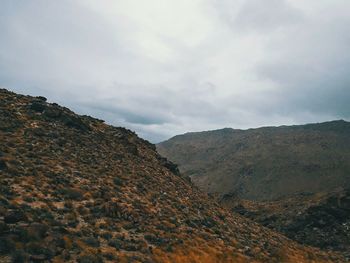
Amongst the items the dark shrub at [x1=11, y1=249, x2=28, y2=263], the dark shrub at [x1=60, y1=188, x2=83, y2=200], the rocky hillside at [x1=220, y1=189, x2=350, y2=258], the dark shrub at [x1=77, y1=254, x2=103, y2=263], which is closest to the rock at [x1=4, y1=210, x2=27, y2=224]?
the dark shrub at [x1=11, y1=249, x2=28, y2=263]

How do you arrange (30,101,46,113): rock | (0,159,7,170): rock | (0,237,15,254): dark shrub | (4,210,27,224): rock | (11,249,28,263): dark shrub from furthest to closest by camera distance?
1. (30,101,46,113): rock
2. (0,159,7,170): rock
3. (4,210,27,224): rock
4. (0,237,15,254): dark shrub
5. (11,249,28,263): dark shrub

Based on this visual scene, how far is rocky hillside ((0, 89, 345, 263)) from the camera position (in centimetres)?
2809

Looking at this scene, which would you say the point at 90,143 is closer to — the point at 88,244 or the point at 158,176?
the point at 158,176

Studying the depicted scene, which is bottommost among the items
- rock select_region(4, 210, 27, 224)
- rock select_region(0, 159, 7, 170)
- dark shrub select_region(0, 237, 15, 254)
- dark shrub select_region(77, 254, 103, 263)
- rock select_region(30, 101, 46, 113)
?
dark shrub select_region(77, 254, 103, 263)

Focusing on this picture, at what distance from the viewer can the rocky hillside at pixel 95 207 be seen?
Answer: 2809 cm

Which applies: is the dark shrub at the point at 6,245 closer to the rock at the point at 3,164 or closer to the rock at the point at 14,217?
the rock at the point at 14,217

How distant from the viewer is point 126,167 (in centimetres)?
5153

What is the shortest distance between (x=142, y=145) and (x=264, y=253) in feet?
108

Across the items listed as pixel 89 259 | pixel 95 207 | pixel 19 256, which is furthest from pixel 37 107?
pixel 19 256

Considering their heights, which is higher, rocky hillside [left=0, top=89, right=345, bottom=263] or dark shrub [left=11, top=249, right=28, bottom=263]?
rocky hillside [left=0, top=89, right=345, bottom=263]

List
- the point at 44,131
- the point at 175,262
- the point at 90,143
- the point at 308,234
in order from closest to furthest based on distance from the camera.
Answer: the point at 175,262
the point at 44,131
the point at 90,143
the point at 308,234

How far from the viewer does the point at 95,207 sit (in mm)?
35562

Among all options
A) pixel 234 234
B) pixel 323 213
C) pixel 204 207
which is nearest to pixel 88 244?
pixel 234 234

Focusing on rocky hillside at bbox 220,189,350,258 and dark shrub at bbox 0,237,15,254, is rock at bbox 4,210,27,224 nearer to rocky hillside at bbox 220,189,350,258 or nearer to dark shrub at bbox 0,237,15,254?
dark shrub at bbox 0,237,15,254
